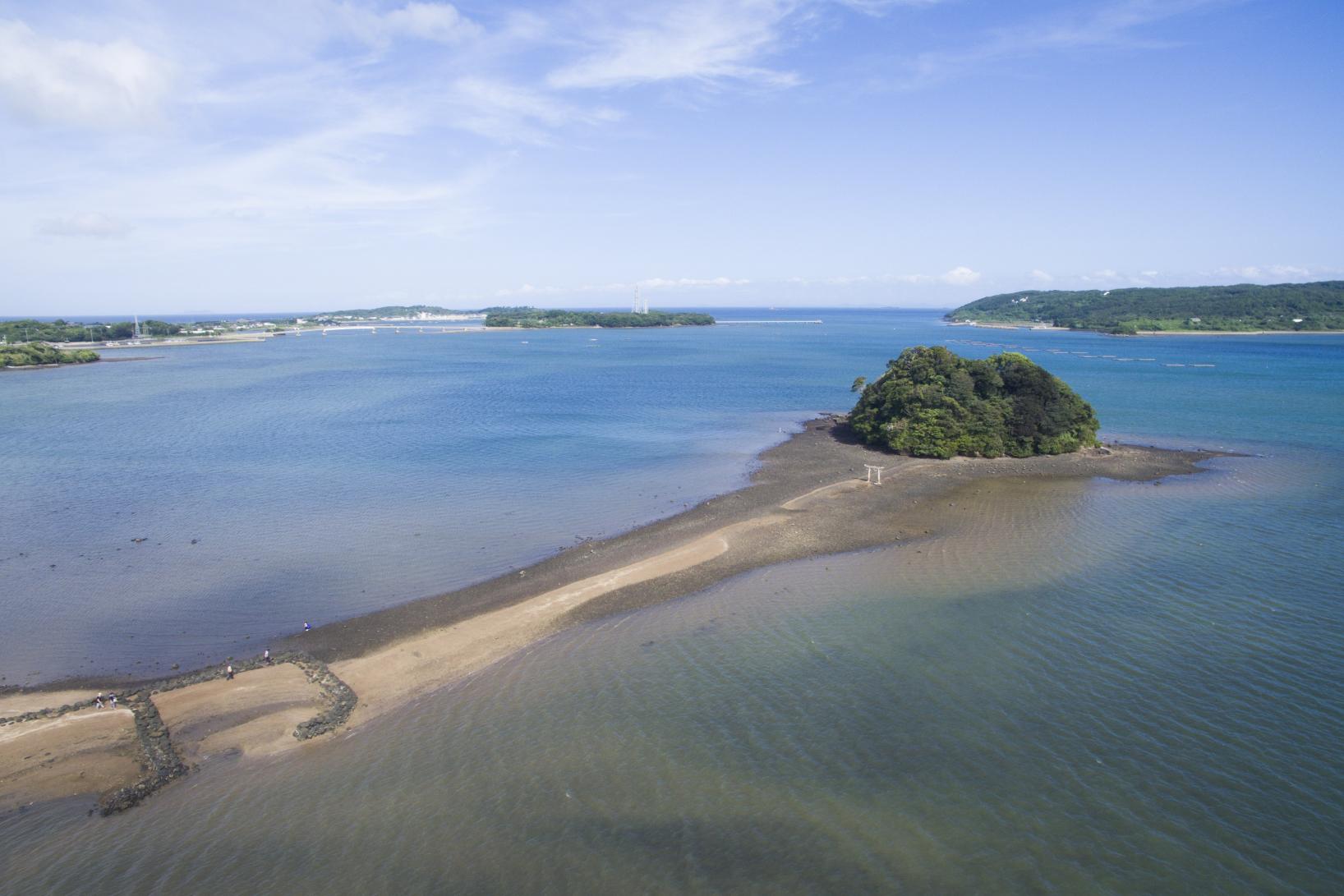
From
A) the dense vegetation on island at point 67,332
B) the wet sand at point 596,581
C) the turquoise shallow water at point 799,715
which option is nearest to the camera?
the turquoise shallow water at point 799,715

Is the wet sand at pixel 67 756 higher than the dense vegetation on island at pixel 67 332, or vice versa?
the dense vegetation on island at pixel 67 332

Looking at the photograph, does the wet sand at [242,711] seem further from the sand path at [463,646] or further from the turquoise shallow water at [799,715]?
the sand path at [463,646]

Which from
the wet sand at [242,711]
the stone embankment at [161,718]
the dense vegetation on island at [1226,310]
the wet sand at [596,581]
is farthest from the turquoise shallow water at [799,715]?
the dense vegetation on island at [1226,310]

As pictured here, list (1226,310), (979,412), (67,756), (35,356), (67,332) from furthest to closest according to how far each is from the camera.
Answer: (1226,310), (67,332), (35,356), (979,412), (67,756)

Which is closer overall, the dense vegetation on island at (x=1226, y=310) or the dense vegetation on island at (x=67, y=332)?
the dense vegetation on island at (x=67, y=332)

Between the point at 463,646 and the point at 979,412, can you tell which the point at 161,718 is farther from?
the point at 979,412

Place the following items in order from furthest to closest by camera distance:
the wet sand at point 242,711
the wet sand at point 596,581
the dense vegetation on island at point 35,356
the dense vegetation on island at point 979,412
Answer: the dense vegetation on island at point 35,356 → the dense vegetation on island at point 979,412 → the wet sand at point 596,581 → the wet sand at point 242,711

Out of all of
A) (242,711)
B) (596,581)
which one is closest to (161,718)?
(242,711)
